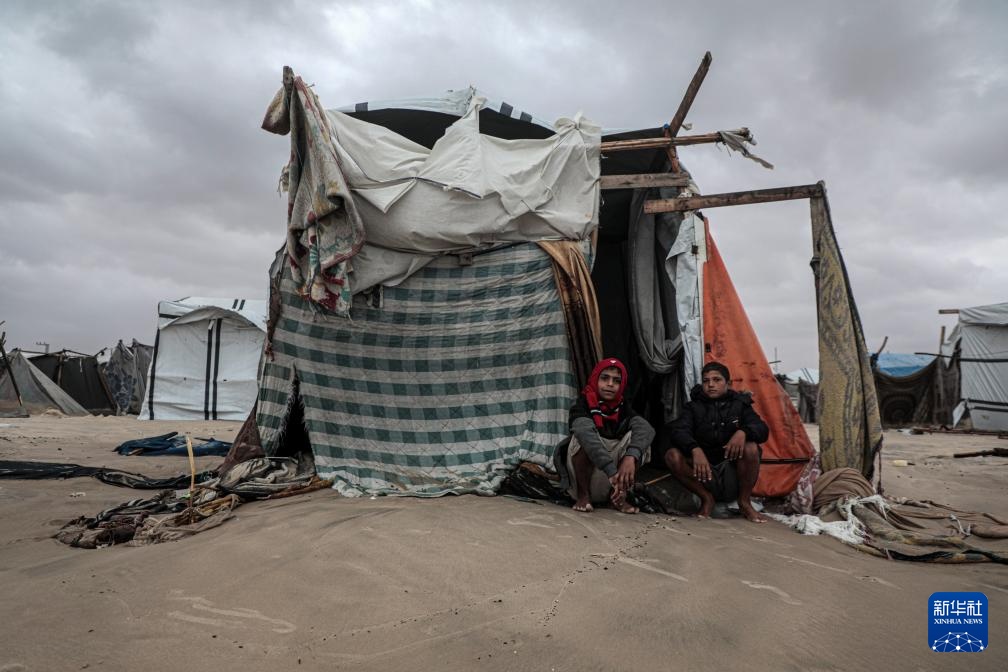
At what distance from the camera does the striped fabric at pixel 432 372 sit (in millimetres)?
4105

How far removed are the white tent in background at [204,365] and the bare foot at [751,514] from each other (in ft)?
33.4

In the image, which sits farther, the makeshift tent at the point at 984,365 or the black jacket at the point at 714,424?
the makeshift tent at the point at 984,365

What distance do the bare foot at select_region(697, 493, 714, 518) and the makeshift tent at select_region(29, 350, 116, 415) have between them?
1696cm

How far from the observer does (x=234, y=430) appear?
9.42m

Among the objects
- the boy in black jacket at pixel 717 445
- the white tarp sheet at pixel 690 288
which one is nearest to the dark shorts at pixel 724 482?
the boy in black jacket at pixel 717 445

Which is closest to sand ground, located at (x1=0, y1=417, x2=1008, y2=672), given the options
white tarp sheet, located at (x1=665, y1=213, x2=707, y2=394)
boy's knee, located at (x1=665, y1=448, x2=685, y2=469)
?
boy's knee, located at (x1=665, y1=448, x2=685, y2=469)

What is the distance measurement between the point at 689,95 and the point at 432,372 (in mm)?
2830

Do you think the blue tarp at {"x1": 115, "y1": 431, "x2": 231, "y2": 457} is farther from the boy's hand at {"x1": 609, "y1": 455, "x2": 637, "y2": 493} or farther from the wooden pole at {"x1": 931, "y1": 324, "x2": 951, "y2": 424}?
the wooden pole at {"x1": 931, "y1": 324, "x2": 951, "y2": 424}

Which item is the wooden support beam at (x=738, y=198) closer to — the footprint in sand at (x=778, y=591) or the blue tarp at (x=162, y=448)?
the footprint in sand at (x=778, y=591)

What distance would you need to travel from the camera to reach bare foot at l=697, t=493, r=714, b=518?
11.7ft

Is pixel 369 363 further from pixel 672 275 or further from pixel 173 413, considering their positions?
pixel 173 413

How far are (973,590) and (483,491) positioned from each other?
Answer: 2.48 m

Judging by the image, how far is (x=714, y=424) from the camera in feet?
12.2

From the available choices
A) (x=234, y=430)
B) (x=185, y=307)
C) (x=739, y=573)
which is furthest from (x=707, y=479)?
(x=185, y=307)
